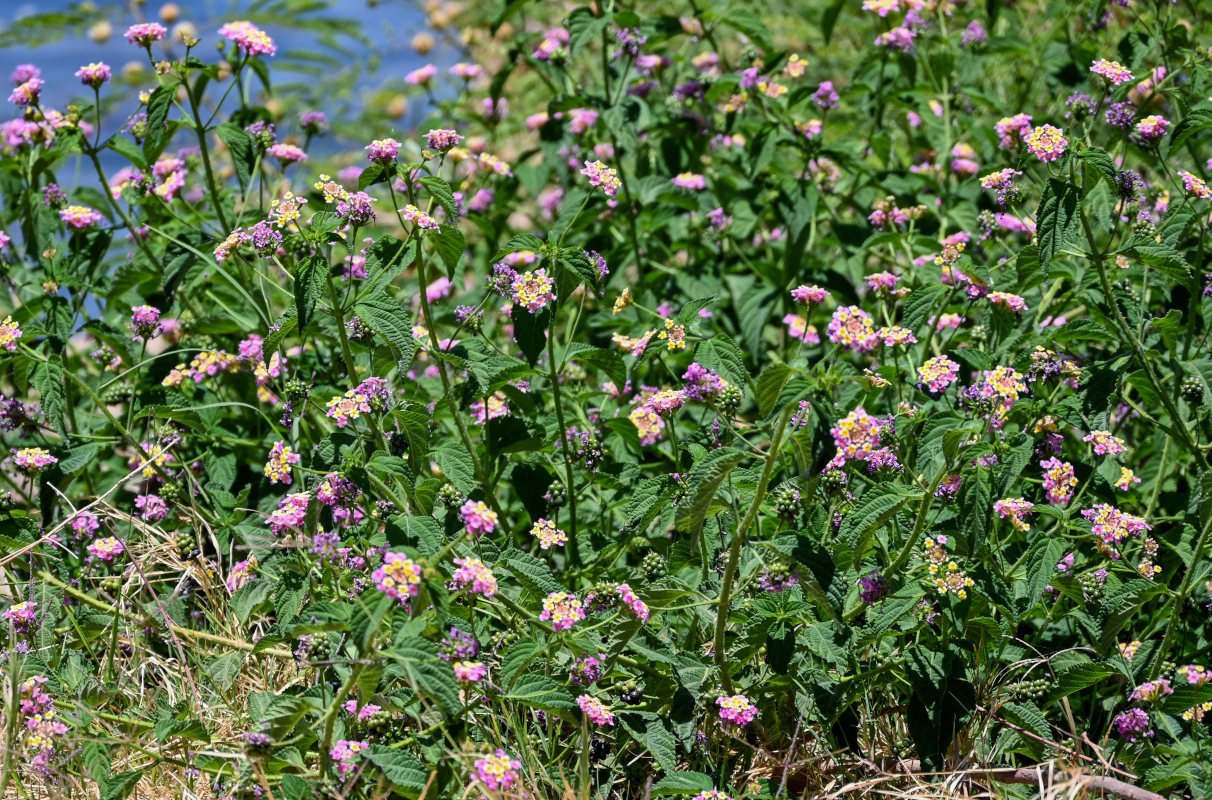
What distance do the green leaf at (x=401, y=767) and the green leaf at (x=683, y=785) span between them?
1.52 ft

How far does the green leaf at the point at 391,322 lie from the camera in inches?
87.0

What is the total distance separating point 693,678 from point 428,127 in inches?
93.6

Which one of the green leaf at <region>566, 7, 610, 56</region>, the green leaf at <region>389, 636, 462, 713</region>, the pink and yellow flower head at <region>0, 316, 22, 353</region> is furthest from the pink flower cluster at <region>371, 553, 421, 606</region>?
the green leaf at <region>566, 7, 610, 56</region>

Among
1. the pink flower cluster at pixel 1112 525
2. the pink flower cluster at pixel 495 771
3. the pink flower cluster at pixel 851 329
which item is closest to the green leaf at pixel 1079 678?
the pink flower cluster at pixel 1112 525

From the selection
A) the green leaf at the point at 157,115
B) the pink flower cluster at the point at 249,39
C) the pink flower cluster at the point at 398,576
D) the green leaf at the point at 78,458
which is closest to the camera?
the pink flower cluster at the point at 398,576

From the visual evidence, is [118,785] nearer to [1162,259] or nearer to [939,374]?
[939,374]

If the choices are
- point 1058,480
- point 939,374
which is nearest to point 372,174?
point 939,374

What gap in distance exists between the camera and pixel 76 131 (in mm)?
3146

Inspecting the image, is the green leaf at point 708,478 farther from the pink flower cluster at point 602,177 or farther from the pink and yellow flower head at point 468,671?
the pink flower cluster at point 602,177

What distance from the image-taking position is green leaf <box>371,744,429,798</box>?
197 cm

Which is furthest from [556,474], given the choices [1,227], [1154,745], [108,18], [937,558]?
[108,18]

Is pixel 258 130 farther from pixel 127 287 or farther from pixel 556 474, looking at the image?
pixel 556 474

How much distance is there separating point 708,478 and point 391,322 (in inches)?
30.6

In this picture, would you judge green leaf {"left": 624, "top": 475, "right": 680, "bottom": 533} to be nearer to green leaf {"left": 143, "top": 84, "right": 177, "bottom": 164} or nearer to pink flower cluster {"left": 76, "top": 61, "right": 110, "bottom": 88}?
green leaf {"left": 143, "top": 84, "right": 177, "bottom": 164}
